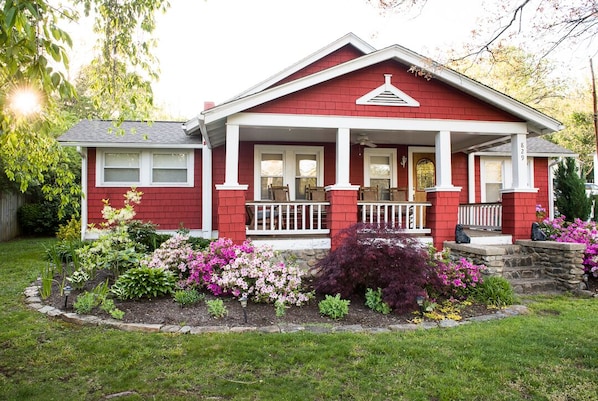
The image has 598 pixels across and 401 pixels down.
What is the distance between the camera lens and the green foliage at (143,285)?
523 centimetres

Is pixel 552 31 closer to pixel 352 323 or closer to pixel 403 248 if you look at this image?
pixel 403 248

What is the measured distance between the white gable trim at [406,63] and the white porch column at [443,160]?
40.6 inches

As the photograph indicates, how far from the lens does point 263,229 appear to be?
290 inches

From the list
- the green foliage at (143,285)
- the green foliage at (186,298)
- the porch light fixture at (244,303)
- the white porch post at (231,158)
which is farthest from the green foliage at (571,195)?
the green foliage at (143,285)

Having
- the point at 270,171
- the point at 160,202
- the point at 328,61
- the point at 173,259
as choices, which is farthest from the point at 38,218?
the point at 328,61

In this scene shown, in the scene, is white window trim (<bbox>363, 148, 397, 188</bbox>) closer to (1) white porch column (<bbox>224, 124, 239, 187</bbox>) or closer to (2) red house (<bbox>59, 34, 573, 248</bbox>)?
(2) red house (<bbox>59, 34, 573, 248</bbox>)

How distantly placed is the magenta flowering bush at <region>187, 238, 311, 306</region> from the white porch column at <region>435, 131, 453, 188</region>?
382 centimetres

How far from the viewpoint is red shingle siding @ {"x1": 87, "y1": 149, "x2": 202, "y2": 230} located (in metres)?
9.47

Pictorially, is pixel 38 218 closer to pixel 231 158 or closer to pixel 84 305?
pixel 231 158

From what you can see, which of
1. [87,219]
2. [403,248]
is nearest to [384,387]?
[403,248]

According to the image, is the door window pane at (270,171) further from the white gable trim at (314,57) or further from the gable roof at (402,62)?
the gable roof at (402,62)

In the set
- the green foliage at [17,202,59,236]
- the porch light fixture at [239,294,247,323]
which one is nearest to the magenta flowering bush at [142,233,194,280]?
the porch light fixture at [239,294,247,323]

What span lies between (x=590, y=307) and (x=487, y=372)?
341 cm

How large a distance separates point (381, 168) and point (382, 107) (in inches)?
125
